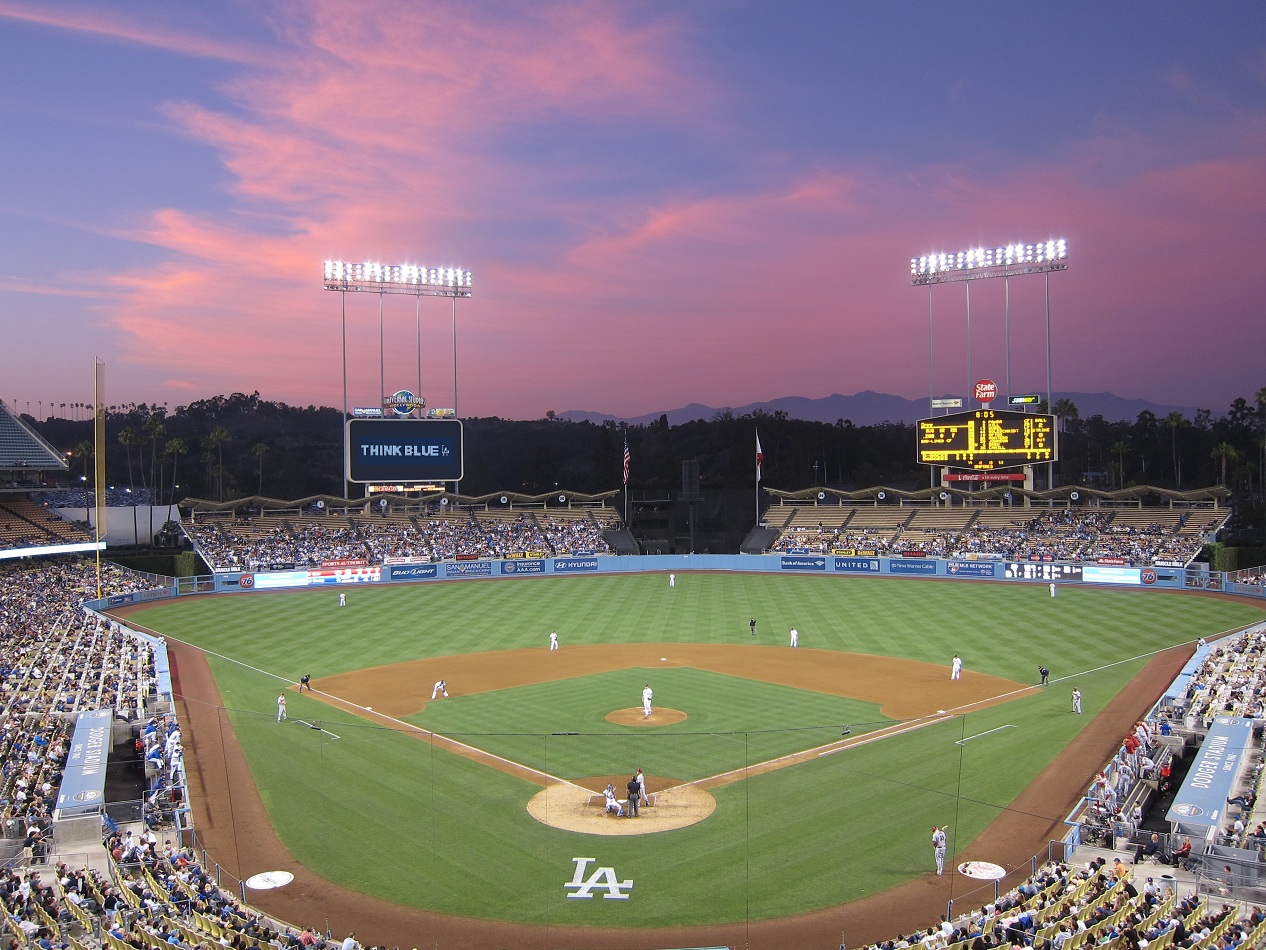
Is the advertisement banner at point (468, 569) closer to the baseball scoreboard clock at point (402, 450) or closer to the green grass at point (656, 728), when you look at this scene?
the baseball scoreboard clock at point (402, 450)

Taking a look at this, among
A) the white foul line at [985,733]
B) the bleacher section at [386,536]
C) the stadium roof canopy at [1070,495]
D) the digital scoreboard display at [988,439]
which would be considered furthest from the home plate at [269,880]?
the stadium roof canopy at [1070,495]

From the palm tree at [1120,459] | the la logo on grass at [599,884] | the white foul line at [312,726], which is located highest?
the palm tree at [1120,459]

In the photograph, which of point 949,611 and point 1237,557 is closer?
point 949,611

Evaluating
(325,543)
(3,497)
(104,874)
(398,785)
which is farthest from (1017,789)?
(3,497)

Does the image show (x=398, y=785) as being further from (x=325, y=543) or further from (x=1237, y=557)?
(x=1237, y=557)

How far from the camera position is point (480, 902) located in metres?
17.3

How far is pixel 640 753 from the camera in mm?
25281

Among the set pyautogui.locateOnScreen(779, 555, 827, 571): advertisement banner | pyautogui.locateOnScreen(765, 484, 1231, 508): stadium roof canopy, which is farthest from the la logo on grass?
pyautogui.locateOnScreen(765, 484, 1231, 508): stadium roof canopy

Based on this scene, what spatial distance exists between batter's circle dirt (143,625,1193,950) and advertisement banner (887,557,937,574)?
33389 millimetres

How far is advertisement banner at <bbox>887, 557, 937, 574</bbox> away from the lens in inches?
2494

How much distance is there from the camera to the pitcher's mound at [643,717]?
28.4m

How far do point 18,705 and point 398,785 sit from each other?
13.2m

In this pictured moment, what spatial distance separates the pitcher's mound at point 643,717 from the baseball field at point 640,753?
0.15 m

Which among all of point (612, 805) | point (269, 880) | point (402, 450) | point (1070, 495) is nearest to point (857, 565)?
point (1070, 495)
